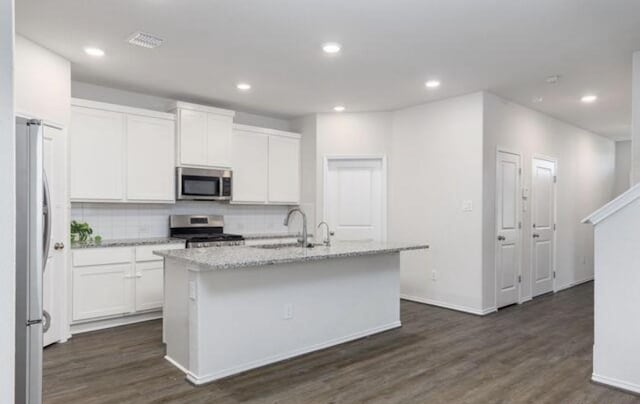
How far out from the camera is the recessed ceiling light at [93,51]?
366cm

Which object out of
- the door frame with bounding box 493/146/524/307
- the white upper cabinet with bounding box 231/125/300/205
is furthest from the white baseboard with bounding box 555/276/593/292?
the white upper cabinet with bounding box 231/125/300/205

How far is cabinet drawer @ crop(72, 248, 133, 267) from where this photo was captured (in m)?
4.16

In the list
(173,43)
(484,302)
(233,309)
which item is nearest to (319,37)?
(173,43)

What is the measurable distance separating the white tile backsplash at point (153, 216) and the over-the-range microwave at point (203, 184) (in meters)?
0.37

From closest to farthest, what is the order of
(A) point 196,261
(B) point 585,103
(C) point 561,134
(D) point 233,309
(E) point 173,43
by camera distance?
(A) point 196,261 < (D) point 233,309 < (E) point 173,43 < (B) point 585,103 < (C) point 561,134

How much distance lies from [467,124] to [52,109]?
439 centimetres

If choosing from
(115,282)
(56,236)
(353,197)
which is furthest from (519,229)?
(56,236)

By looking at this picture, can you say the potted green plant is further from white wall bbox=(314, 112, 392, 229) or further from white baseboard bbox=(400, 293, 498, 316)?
white baseboard bbox=(400, 293, 498, 316)

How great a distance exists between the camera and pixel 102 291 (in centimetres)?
430

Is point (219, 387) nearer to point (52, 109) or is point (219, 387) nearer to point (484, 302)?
point (52, 109)

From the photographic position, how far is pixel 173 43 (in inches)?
139

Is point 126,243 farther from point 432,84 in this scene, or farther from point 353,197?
point 432,84

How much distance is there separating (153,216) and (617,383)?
15.9 ft

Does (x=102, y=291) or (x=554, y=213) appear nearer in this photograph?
(x=102, y=291)
